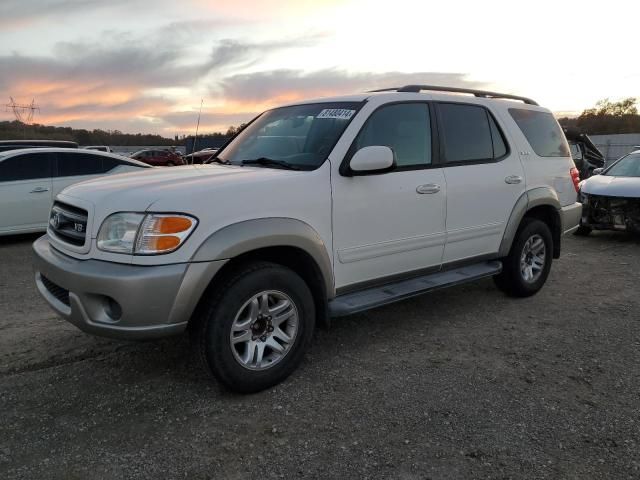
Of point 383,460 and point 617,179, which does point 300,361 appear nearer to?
point 383,460

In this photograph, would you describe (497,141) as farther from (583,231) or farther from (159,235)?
(583,231)

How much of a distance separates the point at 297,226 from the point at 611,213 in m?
7.12

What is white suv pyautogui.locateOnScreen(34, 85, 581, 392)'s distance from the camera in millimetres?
2945

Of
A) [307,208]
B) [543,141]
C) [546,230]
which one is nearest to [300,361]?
[307,208]

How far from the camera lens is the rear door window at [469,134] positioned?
4.43 meters

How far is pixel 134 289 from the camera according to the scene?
2822mm

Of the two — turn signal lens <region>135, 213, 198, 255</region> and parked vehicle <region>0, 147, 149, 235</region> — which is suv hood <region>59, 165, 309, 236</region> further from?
parked vehicle <region>0, 147, 149, 235</region>

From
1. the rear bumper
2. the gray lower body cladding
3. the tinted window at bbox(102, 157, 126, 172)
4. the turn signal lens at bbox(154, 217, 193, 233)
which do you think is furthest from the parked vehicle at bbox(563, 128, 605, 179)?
the turn signal lens at bbox(154, 217, 193, 233)

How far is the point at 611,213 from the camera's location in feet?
28.2

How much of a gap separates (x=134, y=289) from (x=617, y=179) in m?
8.64

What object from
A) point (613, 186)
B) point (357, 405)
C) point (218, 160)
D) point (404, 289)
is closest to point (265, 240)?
point (357, 405)

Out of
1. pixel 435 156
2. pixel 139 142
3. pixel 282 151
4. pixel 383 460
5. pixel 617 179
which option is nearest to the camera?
pixel 383 460

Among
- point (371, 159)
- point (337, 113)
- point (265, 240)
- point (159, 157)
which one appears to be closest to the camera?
point (265, 240)

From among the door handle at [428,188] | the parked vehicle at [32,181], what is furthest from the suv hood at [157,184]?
the parked vehicle at [32,181]
